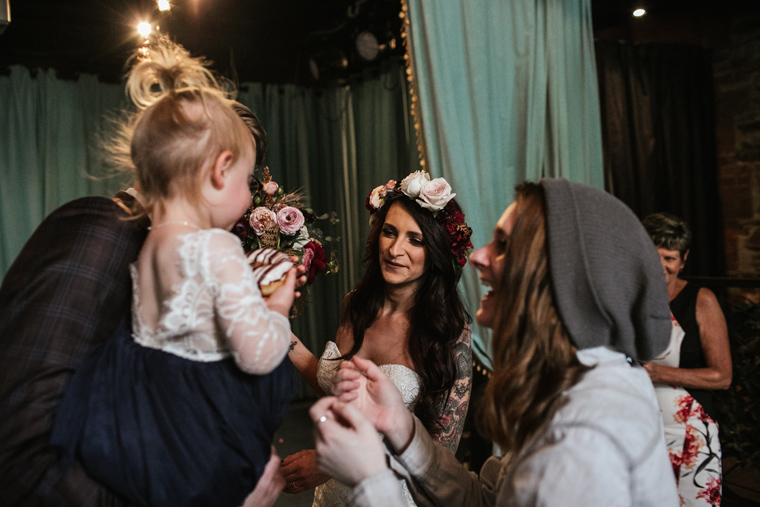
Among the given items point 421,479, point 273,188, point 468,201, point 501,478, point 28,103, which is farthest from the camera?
point 28,103

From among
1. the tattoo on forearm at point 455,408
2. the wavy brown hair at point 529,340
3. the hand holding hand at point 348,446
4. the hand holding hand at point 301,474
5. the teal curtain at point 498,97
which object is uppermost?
the teal curtain at point 498,97

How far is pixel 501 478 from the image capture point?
47.1 inches

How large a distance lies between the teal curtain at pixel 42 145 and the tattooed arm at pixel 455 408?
426 cm

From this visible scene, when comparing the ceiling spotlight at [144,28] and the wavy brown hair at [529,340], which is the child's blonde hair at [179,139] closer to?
the wavy brown hair at [529,340]

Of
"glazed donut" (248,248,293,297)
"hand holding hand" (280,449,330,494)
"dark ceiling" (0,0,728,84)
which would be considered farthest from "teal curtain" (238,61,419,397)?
"glazed donut" (248,248,293,297)

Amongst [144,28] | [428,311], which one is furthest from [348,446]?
[144,28]

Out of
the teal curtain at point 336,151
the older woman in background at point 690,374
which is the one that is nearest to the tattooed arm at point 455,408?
the older woman in background at point 690,374

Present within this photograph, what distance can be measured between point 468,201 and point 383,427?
5.95ft

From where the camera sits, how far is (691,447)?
243 centimetres

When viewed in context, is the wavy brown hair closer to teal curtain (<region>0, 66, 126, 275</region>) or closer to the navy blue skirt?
the navy blue skirt

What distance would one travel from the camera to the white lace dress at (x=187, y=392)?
103cm

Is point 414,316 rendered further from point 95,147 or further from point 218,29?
point 218,29

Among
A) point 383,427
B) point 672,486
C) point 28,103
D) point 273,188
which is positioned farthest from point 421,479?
point 28,103

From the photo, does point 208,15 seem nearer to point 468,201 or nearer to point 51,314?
point 468,201
